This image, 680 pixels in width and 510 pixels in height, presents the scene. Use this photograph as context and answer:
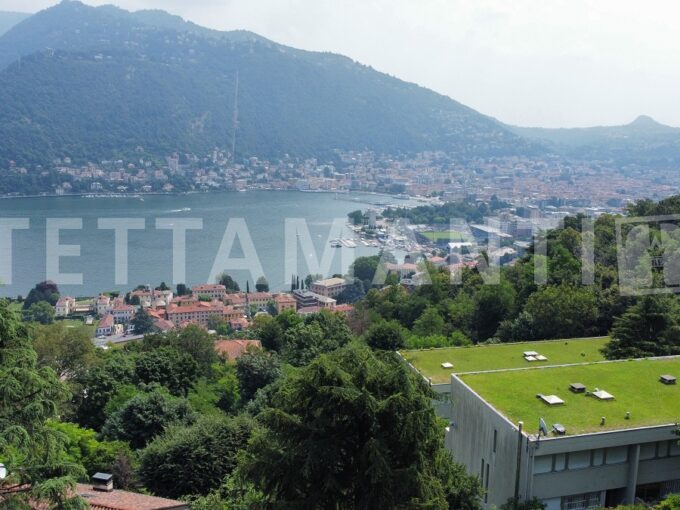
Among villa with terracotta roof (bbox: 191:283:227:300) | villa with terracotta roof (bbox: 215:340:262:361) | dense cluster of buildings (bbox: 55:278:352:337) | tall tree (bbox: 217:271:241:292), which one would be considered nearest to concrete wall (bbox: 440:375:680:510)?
villa with terracotta roof (bbox: 215:340:262:361)

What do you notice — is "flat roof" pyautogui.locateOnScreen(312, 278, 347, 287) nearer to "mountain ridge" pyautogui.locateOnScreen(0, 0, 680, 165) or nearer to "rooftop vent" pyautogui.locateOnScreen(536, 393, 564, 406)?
"rooftop vent" pyautogui.locateOnScreen(536, 393, 564, 406)

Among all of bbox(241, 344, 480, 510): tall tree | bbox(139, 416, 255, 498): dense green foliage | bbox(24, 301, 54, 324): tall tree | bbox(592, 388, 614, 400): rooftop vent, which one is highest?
bbox(241, 344, 480, 510): tall tree

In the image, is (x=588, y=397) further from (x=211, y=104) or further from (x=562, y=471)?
(x=211, y=104)

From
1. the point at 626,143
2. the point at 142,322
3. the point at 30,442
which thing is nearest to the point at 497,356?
the point at 30,442

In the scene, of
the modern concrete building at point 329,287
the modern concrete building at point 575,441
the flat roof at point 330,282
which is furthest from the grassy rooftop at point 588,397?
the flat roof at point 330,282

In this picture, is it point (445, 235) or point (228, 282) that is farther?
point (445, 235)

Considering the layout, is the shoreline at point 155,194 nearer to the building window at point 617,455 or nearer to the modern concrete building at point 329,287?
the modern concrete building at point 329,287

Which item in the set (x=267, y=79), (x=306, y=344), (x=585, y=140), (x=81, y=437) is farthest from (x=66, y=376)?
(x=585, y=140)
